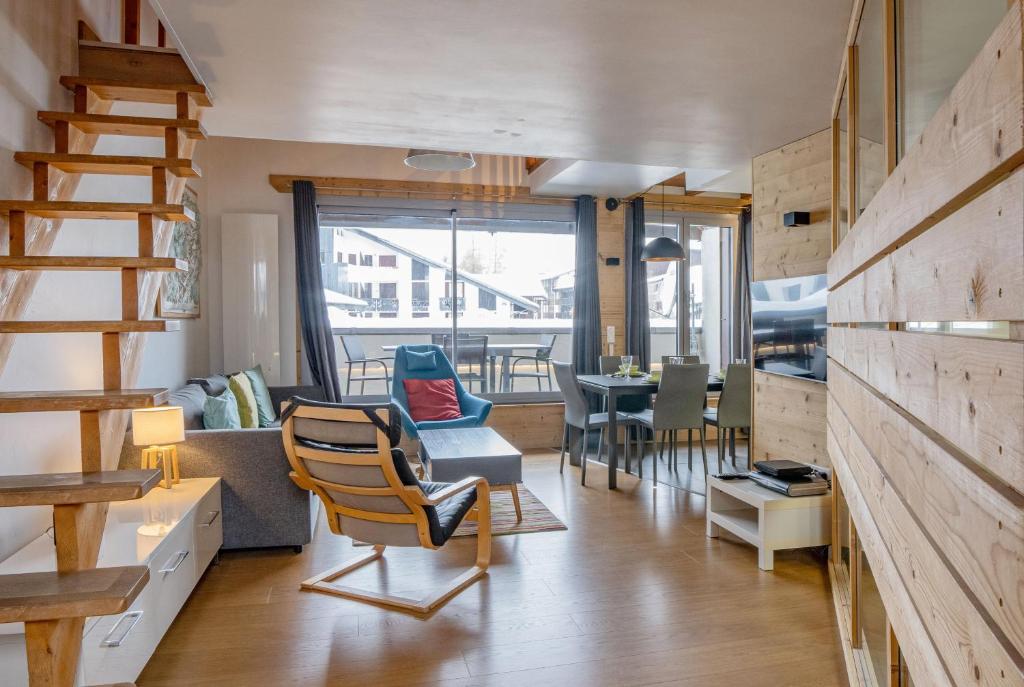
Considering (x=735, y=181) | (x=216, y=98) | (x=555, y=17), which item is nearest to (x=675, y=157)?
(x=735, y=181)

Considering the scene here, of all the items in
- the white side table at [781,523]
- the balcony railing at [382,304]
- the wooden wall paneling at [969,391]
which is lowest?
the white side table at [781,523]

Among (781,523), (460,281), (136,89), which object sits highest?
(136,89)

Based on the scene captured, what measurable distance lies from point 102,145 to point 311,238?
3102mm

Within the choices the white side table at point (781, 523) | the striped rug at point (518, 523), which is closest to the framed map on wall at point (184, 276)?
the striped rug at point (518, 523)

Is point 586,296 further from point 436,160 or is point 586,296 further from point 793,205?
point 793,205

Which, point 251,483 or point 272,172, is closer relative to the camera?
point 251,483

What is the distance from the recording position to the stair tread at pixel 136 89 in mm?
2549

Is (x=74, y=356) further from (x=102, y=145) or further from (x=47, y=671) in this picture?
(x=47, y=671)

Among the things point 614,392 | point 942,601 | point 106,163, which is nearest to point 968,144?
point 942,601

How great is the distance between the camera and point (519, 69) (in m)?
3.26

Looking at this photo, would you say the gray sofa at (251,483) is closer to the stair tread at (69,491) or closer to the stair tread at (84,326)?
the stair tread at (84,326)

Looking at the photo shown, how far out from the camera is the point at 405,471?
300 centimetres

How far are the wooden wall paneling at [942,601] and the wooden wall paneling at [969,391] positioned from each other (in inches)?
5.9

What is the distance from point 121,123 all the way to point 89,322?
0.89 m
